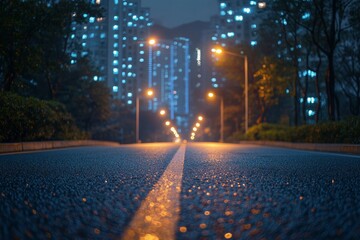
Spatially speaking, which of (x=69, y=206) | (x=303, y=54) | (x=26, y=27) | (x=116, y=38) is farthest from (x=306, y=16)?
(x=116, y=38)

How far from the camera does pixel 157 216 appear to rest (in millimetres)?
2697

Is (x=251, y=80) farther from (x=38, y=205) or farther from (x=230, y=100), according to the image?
(x=38, y=205)

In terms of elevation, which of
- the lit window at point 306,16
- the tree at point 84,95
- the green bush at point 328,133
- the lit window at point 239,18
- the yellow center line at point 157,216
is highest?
the lit window at point 239,18

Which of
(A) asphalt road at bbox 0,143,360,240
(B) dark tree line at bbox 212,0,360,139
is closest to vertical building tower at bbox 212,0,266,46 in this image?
(B) dark tree line at bbox 212,0,360,139

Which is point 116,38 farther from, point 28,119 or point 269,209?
point 269,209

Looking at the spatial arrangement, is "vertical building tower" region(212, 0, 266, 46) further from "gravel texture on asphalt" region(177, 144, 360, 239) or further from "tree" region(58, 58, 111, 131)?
"gravel texture on asphalt" region(177, 144, 360, 239)

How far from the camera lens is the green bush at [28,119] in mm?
15195

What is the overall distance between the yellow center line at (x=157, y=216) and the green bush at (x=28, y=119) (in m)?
12.2

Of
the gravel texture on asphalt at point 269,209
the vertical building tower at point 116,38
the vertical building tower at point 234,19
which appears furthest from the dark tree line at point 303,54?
the vertical building tower at point 234,19

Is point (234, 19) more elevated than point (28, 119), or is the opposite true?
point (234, 19)

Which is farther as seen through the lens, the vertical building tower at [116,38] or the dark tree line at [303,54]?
the vertical building tower at [116,38]

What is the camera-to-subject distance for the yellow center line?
7.21 ft

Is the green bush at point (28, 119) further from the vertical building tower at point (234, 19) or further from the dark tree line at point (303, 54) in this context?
the vertical building tower at point (234, 19)

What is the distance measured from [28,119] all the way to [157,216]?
15.5m
